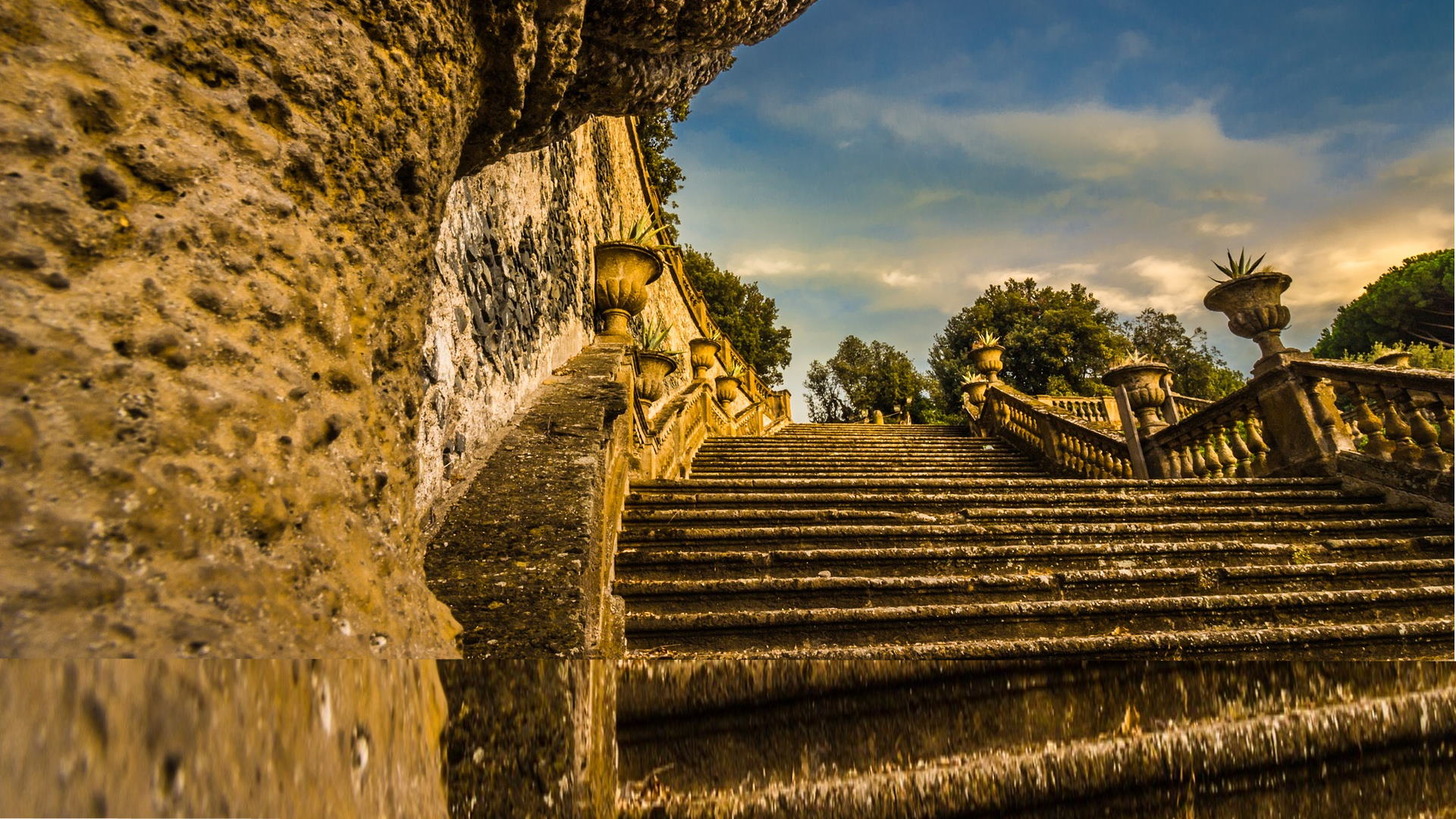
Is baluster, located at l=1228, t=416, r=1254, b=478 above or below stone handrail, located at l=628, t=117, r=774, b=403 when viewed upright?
below

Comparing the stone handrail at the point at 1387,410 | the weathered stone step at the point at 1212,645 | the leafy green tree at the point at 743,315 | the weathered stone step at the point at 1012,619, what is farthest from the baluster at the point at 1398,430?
the leafy green tree at the point at 743,315

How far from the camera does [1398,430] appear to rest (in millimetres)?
4559

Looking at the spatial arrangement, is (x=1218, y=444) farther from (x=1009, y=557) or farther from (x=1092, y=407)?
(x=1092, y=407)

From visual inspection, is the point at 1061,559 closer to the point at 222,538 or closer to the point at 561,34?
the point at 561,34

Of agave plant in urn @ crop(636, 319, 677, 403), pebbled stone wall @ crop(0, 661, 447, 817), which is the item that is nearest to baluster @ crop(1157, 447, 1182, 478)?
agave plant in urn @ crop(636, 319, 677, 403)

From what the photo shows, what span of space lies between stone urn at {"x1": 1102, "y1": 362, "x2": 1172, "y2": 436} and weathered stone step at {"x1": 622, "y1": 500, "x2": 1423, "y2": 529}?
247cm

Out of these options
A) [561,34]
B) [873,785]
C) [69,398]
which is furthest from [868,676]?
[561,34]

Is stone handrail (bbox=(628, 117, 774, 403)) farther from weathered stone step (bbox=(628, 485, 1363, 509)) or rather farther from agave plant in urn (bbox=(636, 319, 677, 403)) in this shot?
weathered stone step (bbox=(628, 485, 1363, 509))

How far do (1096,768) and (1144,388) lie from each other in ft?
25.1

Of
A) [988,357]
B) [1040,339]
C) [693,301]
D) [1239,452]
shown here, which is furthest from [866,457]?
[1040,339]

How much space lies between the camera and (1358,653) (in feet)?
8.79

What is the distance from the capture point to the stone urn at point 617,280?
5875 millimetres

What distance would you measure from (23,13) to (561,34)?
0.78 m

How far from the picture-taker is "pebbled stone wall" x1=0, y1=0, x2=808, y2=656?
45 cm
